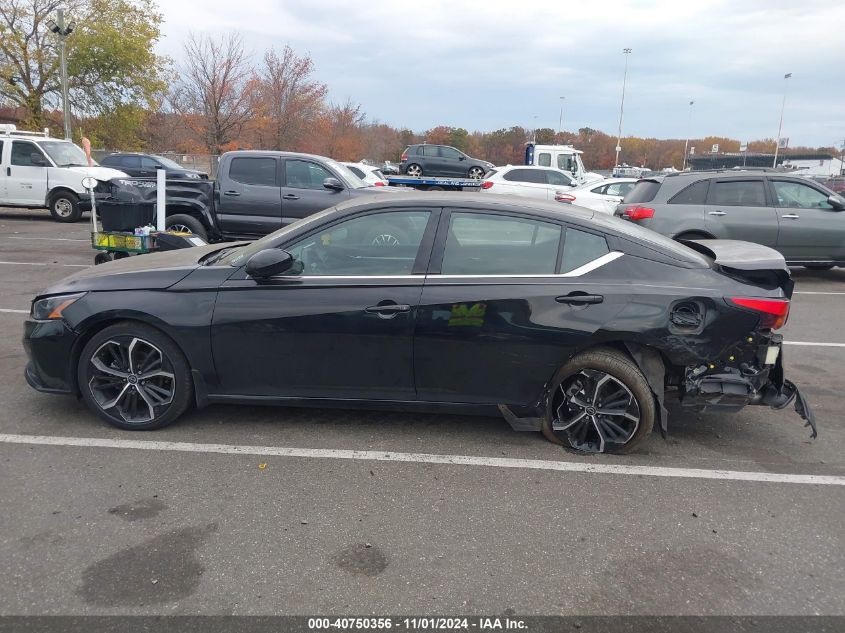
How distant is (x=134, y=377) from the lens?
4.09 m

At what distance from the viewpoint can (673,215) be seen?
9.40 metres

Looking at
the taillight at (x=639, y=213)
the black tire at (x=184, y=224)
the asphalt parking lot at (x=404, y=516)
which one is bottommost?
the asphalt parking lot at (x=404, y=516)

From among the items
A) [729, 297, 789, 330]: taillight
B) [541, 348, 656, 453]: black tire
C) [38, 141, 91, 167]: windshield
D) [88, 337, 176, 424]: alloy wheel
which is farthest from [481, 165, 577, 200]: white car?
[88, 337, 176, 424]: alloy wheel

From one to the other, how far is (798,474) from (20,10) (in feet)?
115

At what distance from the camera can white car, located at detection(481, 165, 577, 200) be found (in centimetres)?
1698

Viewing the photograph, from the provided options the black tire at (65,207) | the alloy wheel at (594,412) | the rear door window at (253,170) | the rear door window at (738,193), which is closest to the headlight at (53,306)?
the alloy wheel at (594,412)

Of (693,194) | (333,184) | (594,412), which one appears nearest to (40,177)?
(333,184)

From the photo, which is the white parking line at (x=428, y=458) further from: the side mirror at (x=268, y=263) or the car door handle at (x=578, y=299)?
the side mirror at (x=268, y=263)

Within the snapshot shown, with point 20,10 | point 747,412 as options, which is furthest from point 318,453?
point 20,10

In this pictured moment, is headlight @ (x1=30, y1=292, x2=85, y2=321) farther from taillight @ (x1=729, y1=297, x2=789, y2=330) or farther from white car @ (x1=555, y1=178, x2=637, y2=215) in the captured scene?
white car @ (x1=555, y1=178, x2=637, y2=215)

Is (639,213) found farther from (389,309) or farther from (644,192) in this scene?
(389,309)

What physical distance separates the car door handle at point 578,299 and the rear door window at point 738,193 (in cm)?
675

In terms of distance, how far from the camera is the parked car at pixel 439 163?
28.4 meters

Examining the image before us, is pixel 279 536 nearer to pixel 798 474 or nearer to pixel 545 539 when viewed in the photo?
pixel 545 539
